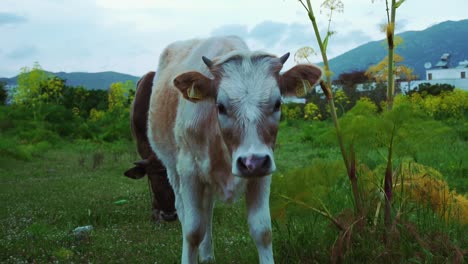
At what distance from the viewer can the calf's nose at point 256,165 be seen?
11.1ft

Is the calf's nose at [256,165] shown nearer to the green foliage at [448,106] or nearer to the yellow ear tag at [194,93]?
the yellow ear tag at [194,93]

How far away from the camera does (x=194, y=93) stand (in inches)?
156

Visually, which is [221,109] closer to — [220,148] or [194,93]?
[194,93]

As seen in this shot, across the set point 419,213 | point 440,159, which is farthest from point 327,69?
point 440,159

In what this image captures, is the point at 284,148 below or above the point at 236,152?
below

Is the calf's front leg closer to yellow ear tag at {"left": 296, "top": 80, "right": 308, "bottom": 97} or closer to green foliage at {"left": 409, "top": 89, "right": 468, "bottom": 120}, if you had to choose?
yellow ear tag at {"left": 296, "top": 80, "right": 308, "bottom": 97}

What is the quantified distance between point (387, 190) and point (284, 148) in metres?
11.7

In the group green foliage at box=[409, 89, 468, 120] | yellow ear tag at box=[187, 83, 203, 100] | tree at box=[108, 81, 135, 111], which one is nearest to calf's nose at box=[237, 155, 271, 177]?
yellow ear tag at box=[187, 83, 203, 100]

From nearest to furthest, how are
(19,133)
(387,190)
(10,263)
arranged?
(387,190) → (10,263) → (19,133)

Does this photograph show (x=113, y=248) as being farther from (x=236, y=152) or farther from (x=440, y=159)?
(x=440, y=159)

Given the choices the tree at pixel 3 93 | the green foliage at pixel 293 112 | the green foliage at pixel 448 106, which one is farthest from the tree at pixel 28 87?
the green foliage at pixel 448 106

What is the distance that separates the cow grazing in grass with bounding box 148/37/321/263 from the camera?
3.59 m

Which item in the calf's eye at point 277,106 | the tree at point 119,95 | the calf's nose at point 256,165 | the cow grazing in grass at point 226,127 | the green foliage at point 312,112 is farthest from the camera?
the tree at point 119,95

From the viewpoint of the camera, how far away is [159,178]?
7035 mm
